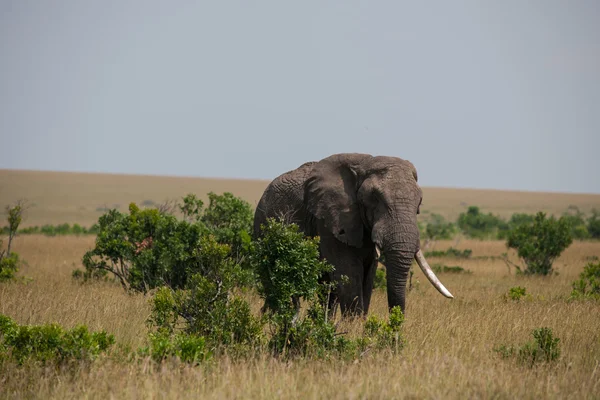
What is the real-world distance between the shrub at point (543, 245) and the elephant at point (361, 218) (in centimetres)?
1164

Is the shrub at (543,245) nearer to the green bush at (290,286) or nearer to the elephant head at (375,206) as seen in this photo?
the elephant head at (375,206)

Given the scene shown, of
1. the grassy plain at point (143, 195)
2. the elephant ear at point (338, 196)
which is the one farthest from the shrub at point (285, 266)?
the grassy plain at point (143, 195)

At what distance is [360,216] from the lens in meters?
10.8

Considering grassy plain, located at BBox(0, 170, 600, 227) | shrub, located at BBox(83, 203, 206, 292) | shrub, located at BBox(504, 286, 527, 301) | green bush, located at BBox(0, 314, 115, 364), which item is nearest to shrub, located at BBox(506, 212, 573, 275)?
shrub, located at BBox(504, 286, 527, 301)

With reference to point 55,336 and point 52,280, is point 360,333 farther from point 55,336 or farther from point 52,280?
point 52,280

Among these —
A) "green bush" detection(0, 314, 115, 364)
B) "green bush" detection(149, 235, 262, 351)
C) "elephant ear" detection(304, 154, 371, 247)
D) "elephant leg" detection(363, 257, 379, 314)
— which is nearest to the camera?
"green bush" detection(0, 314, 115, 364)

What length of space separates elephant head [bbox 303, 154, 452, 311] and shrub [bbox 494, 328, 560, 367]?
3.99 ft

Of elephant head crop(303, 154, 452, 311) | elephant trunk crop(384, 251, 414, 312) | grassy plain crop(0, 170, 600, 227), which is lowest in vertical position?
grassy plain crop(0, 170, 600, 227)

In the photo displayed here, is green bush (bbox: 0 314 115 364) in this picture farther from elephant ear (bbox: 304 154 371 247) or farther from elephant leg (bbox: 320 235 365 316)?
elephant ear (bbox: 304 154 371 247)

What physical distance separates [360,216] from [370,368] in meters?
3.78

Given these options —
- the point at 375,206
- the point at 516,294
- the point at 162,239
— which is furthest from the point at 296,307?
the point at 162,239

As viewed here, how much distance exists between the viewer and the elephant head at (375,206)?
9.89 m

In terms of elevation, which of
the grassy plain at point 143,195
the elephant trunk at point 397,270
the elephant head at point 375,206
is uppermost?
the elephant head at point 375,206

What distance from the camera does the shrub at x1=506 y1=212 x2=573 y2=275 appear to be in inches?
851
